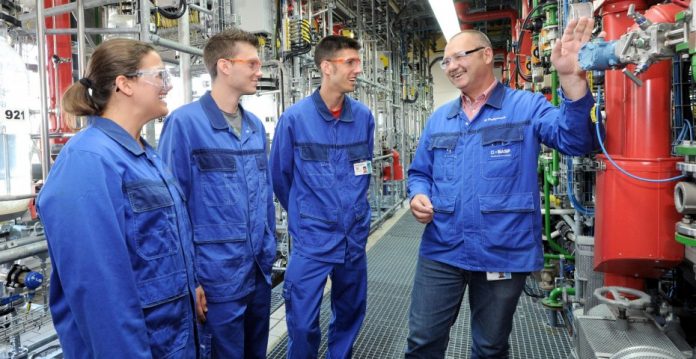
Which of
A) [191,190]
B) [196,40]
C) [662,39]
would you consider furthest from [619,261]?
[196,40]

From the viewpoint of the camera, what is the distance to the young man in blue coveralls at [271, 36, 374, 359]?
→ 2.58 meters

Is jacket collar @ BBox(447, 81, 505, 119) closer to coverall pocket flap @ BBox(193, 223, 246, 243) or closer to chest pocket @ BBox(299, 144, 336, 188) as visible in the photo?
chest pocket @ BBox(299, 144, 336, 188)

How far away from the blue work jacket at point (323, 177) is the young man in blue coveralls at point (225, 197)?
1.05 ft

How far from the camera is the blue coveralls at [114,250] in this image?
49.5 inches

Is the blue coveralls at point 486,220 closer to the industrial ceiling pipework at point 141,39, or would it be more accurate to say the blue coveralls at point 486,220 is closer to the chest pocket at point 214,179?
the chest pocket at point 214,179

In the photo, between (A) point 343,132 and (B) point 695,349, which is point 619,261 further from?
(A) point 343,132

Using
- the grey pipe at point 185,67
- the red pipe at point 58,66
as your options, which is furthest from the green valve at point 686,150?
the red pipe at point 58,66

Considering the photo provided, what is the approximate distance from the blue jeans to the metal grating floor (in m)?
1.05

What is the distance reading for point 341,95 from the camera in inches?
112

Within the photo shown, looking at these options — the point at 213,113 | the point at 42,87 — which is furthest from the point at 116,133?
the point at 42,87

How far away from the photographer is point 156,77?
1594mm

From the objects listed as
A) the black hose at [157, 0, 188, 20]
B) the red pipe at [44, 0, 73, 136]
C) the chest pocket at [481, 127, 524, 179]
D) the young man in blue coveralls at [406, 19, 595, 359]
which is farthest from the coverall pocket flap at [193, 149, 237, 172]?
the red pipe at [44, 0, 73, 136]

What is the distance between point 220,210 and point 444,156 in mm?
1118

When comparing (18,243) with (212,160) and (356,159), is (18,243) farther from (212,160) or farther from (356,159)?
(356,159)
